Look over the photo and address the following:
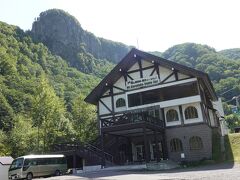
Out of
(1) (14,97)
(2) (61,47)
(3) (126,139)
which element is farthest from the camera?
(2) (61,47)

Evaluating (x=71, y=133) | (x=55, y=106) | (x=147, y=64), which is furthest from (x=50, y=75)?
(x=147, y=64)

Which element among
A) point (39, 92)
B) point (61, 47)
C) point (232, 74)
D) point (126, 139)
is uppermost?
point (61, 47)

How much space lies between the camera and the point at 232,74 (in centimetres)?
8581

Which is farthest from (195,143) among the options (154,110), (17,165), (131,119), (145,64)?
(17,165)

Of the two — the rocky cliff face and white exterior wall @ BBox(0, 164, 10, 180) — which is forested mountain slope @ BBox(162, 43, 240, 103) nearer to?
the rocky cliff face

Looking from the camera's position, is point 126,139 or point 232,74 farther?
point 232,74

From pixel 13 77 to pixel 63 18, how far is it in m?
84.0

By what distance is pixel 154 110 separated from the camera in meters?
33.7

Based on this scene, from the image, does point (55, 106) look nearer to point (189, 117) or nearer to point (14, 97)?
point (189, 117)

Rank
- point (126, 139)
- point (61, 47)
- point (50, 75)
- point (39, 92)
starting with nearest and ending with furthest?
point (126, 139) → point (39, 92) → point (50, 75) → point (61, 47)

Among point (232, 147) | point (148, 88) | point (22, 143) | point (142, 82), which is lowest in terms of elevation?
point (232, 147)

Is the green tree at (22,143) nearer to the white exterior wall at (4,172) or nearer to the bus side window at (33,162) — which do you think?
the white exterior wall at (4,172)

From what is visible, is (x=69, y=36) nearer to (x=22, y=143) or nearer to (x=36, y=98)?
(x=22, y=143)

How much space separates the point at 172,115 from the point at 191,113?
6.39ft
